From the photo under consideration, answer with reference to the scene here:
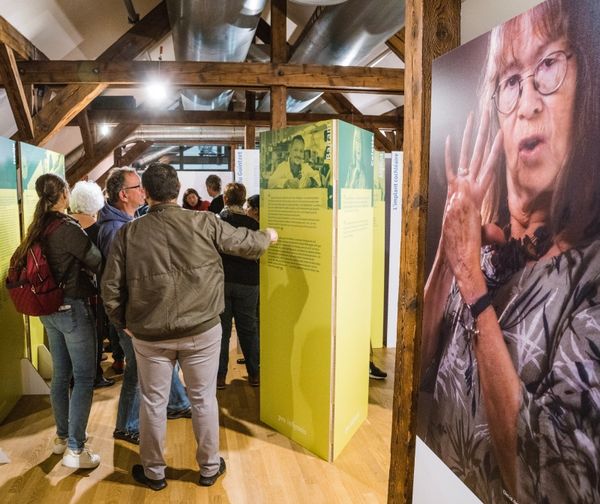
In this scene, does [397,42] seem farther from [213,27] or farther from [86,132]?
[86,132]

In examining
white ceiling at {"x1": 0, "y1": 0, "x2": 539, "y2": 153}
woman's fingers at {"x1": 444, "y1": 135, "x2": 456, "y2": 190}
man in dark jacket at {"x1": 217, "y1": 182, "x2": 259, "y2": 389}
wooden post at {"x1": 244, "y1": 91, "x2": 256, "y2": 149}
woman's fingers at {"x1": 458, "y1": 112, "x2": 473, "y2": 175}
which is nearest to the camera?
woman's fingers at {"x1": 458, "y1": 112, "x2": 473, "y2": 175}

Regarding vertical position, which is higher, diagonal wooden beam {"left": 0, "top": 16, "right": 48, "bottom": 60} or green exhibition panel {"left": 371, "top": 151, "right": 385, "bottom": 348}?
diagonal wooden beam {"left": 0, "top": 16, "right": 48, "bottom": 60}

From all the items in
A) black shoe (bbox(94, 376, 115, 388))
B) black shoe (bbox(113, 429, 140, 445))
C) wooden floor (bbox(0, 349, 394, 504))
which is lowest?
wooden floor (bbox(0, 349, 394, 504))

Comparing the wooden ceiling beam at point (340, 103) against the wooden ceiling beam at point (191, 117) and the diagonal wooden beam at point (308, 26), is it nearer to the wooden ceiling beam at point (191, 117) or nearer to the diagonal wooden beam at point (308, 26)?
the wooden ceiling beam at point (191, 117)

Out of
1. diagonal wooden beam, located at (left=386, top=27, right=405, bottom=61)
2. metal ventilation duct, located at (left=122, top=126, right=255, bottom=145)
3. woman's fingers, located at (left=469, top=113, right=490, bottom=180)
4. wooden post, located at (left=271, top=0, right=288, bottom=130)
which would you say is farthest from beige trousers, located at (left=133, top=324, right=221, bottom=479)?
metal ventilation duct, located at (left=122, top=126, right=255, bottom=145)

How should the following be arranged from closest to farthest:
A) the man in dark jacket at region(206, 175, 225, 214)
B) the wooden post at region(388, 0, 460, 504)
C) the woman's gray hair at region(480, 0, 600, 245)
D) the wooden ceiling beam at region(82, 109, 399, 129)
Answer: the woman's gray hair at region(480, 0, 600, 245) → the wooden post at region(388, 0, 460, 504) → the man in dark jacket at region(206, 175, 225, 214) → the wooden ceiling beam at region(82, 109, 399, 129)

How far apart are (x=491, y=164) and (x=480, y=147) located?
0.22 ft

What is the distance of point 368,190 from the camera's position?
109 inches

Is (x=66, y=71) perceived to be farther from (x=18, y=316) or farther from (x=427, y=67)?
(x=427, y=67)

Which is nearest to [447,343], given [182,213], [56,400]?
[182,213]

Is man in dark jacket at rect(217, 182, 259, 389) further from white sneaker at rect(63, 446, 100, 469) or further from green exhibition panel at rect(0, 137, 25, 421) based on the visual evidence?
green exhibition panel at rect(0, 137, 25, 421)

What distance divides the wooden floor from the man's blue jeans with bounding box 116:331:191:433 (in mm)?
106

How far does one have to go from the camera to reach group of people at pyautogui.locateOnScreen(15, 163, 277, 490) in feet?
7.01

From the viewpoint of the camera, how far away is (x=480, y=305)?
3.90ft
